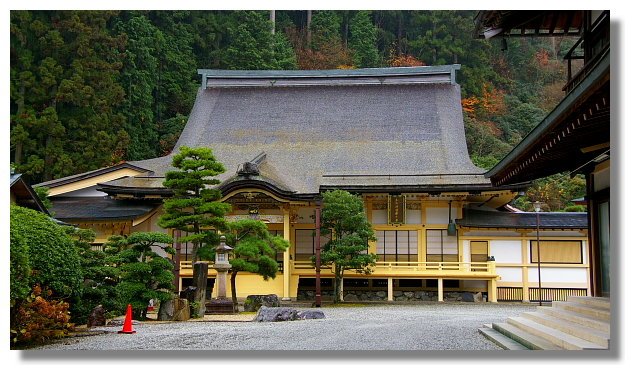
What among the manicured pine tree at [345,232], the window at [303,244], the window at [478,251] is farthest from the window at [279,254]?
the window at [478,251]

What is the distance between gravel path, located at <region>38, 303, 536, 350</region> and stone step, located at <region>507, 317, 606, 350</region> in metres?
0.54

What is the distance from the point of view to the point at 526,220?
20.9m

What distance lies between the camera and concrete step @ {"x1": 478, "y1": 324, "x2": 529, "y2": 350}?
8.85 meters

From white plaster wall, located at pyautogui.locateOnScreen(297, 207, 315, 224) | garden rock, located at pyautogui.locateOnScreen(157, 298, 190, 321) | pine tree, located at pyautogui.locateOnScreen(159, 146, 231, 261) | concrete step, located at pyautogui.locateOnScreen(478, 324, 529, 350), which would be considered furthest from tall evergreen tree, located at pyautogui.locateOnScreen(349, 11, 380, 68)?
concrete step, located at pyautogui.locateOnScreen(478, 324, 529, 350)

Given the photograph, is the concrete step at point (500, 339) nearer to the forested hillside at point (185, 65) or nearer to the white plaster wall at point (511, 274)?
the white plaster wall at point (511, 274)

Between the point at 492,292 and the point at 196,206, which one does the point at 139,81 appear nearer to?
the point at 196,206

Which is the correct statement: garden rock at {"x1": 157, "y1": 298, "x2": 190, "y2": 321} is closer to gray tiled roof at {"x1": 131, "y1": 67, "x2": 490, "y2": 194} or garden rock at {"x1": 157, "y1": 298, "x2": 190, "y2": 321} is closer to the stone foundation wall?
gray tiled roof at {"x1": 131, "y1": 67, "x2": 490, "y2": 194}

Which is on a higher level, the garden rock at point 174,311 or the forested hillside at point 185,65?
the forested hillside at point 185,65

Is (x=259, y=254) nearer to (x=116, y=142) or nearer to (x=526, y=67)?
(x=116, y=142)

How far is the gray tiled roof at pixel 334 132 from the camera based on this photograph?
21.9 meters

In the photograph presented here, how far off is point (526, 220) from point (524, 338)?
12384mm

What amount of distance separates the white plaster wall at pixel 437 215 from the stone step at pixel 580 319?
418 inches

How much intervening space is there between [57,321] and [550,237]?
14849mm

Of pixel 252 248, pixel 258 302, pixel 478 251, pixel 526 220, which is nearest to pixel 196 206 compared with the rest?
pixel 252 248
